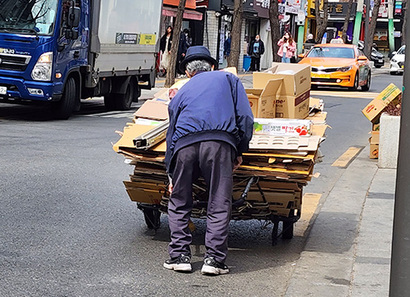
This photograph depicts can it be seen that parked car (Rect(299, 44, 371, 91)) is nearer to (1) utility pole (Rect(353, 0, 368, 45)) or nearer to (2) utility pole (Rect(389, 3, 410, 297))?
(2) utility pole (Rect(389, 3, 410, 297))

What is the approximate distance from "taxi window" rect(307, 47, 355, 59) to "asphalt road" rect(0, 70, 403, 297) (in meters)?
18.0

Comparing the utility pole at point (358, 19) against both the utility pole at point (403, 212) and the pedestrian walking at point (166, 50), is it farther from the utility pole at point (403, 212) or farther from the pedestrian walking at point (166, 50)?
the utility pole at point (403, 212)

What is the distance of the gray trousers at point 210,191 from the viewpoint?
20.5 ft

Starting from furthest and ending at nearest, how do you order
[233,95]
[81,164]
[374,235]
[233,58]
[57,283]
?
[233,58] → [81,164] → [374,235] → [233,95] → [57,283]

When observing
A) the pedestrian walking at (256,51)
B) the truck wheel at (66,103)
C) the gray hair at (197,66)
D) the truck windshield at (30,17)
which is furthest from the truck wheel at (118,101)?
the pedestrian walking at (256,51)

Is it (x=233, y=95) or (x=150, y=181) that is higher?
(x=233, y=95)

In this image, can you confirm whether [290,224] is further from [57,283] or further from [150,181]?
[57,283]

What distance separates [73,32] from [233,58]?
15779mm

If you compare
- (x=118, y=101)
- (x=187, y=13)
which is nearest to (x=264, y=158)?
(x=118, y=101)

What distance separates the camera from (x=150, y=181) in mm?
7082

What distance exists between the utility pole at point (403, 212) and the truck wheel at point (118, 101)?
1629 centimetres

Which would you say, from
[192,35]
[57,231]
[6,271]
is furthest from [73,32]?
[192,35]

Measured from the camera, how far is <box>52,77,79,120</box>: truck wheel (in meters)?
16.8

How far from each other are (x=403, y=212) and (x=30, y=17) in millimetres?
13292
